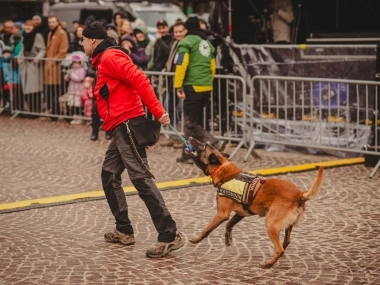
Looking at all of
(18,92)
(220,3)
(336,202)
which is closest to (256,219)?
(336,202)

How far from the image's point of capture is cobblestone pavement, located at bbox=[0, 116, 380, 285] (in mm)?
6629

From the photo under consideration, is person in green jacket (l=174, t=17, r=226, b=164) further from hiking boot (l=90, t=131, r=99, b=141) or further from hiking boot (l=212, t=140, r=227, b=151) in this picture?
hiking boot (l=90, t=131, r=99, b=141)

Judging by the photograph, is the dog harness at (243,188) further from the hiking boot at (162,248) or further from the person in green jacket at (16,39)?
the person in green jacket at (16,39)

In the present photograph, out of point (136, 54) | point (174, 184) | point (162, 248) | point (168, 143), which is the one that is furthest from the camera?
point (136, 54)

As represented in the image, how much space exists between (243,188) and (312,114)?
6.29 meters

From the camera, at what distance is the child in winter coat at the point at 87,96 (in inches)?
644

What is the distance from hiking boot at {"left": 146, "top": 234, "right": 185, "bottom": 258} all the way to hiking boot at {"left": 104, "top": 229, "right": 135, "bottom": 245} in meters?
0.39

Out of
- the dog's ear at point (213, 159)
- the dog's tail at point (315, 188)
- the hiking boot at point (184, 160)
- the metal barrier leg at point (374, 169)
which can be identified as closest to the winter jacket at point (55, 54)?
the hiking boot at point (184, 160)

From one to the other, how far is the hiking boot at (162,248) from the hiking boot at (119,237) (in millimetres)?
387

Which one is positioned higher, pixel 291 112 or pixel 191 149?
pixel 191 149

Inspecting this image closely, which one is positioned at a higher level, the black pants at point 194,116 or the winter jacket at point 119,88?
the winter jacket at point 119,88

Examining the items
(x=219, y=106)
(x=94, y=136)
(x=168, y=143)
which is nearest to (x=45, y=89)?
(x=94, y=136)

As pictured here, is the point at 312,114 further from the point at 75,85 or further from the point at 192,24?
the point at 75,85

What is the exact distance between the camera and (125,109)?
726 centimetres
